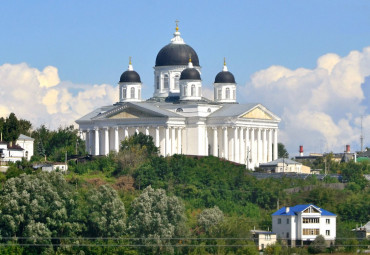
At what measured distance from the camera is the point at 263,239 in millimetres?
91938

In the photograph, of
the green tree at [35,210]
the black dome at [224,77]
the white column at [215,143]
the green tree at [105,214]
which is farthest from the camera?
the black dome at [224,77]

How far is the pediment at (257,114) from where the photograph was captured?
130 metres

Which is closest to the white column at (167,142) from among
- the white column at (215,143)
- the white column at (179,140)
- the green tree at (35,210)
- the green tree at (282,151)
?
the white column at (179,140)

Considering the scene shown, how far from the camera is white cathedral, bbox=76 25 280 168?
129m

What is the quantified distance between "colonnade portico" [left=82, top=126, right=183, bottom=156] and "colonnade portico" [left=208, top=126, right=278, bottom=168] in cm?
337

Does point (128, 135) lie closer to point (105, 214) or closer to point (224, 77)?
point (224, 77)

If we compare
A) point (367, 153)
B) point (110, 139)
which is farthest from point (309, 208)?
point (367, 153)

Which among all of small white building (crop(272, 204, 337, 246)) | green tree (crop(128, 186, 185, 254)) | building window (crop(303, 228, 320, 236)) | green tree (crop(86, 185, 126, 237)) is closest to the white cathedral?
small white building (crop(272, 204, 337, 246))

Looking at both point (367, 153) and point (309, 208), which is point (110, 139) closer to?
point (309, 208)

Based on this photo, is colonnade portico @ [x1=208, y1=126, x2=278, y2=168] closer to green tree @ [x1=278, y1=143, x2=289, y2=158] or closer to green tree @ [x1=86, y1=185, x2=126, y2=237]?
green tree @ [x1=278, y1=143, x2=289, y2=158]

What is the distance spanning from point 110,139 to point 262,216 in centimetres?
3137

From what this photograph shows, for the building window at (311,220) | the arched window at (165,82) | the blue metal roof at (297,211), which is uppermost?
the arched window at (165,82)

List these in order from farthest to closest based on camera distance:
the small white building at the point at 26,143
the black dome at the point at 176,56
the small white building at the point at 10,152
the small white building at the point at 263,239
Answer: the black dome at the point at 176,56, the small white building at the point at 26,143, the small white building at the point at 10,152, the small white building at the point at 263,239

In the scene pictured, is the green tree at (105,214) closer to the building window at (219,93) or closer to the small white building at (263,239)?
the small white building at (263,239)
